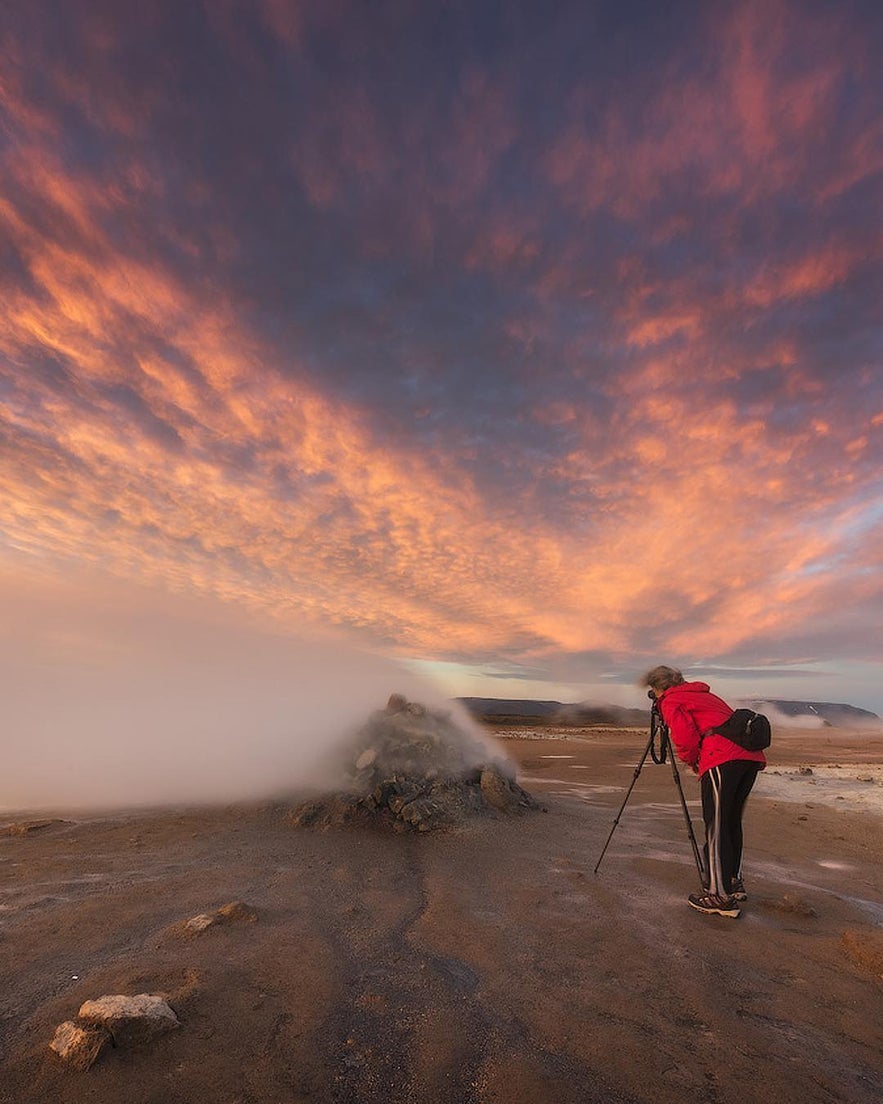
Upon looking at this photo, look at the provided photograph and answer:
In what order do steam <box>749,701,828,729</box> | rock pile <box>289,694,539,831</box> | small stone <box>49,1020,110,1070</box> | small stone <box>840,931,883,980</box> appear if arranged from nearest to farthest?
small stone <box>49,1020,110,1070</box>
small stone <box>840,931,883,980</box>
rock pile <box>289,694,539,831</box>
steam <box>749,701,828,729</box>

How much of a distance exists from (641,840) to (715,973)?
224 inches

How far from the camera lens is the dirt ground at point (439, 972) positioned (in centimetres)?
327

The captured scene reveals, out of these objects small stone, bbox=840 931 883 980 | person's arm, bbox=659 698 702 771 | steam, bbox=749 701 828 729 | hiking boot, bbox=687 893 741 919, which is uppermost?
steam, bbox=749 701 828 729

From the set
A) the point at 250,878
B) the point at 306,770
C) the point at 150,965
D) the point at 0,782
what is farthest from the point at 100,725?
the point at 150,965

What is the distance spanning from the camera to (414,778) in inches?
452

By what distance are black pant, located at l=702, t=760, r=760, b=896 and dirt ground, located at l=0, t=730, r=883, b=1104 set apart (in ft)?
1.60

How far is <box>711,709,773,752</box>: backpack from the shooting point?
6.23 metres

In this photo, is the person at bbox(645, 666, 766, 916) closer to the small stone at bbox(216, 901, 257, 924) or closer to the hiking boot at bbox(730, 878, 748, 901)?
the hiking boot at bbox(730, 878, 748, 901)

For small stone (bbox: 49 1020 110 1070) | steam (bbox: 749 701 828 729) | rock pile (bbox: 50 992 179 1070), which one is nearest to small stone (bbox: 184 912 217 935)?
rock pile (bbox: 50 992 179 1070)

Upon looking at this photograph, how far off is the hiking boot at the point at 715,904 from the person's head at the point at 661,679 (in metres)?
2.43

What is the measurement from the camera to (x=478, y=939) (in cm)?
543

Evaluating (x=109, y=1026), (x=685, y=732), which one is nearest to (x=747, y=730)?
(x=685, y=732)

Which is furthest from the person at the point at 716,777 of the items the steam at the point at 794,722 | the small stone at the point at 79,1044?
the steam at the point at 794,722

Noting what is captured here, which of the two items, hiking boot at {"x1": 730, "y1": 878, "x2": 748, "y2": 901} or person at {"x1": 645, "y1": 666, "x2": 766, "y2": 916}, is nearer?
person at {"x1": 645, "y1": 666, "x2": 766, "y2": 916}
